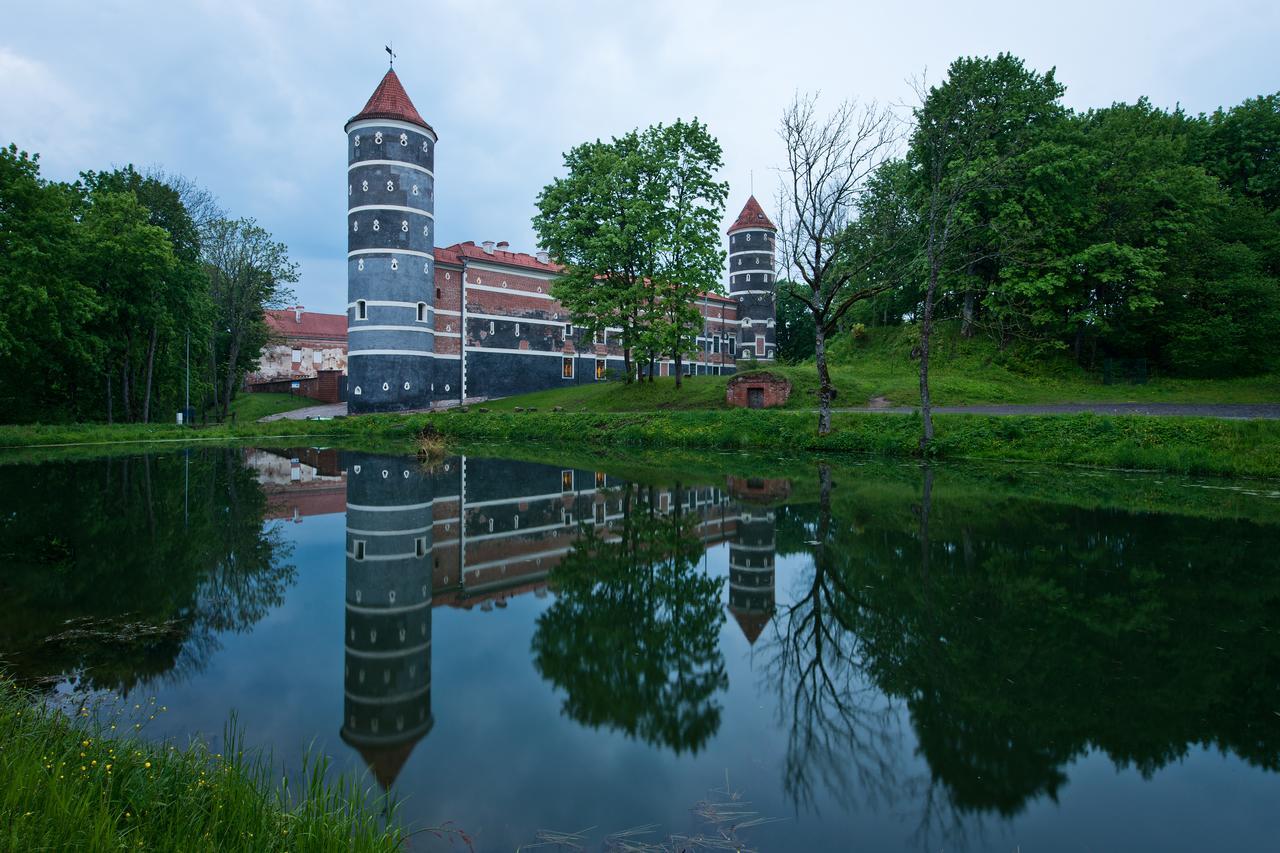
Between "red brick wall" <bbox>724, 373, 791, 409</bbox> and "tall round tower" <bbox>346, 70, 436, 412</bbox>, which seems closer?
"red brick wall" <bbox>724, 373, 791, 409</bbox>

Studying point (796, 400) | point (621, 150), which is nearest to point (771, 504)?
point (796, 400)

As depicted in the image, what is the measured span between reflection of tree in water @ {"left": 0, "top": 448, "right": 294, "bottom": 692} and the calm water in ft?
0.16

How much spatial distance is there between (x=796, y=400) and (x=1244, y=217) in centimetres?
2175

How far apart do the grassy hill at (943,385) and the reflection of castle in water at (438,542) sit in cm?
1472

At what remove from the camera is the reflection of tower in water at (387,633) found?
13.4 ft

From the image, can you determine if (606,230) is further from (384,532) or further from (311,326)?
(311,326)

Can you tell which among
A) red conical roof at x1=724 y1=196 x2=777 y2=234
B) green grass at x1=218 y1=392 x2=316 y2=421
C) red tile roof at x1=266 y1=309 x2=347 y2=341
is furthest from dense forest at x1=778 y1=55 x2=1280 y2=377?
red tile roof at x1=266 y1=309 x2=347 y2=341

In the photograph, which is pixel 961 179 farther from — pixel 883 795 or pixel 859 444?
pixel 883 795

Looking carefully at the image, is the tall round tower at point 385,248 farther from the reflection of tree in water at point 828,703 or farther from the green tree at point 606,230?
the reflection of tree in water at point 828,703

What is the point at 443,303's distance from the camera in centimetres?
4288

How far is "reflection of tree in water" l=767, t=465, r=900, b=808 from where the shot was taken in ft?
12.1

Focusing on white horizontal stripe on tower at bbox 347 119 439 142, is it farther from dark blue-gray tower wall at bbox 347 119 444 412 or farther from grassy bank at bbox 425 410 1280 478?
grassy bank at bbox 425 410 1280 478

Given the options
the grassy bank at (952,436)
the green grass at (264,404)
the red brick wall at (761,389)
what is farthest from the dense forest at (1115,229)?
the green grass at (264,404)

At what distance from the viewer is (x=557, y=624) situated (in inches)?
241
